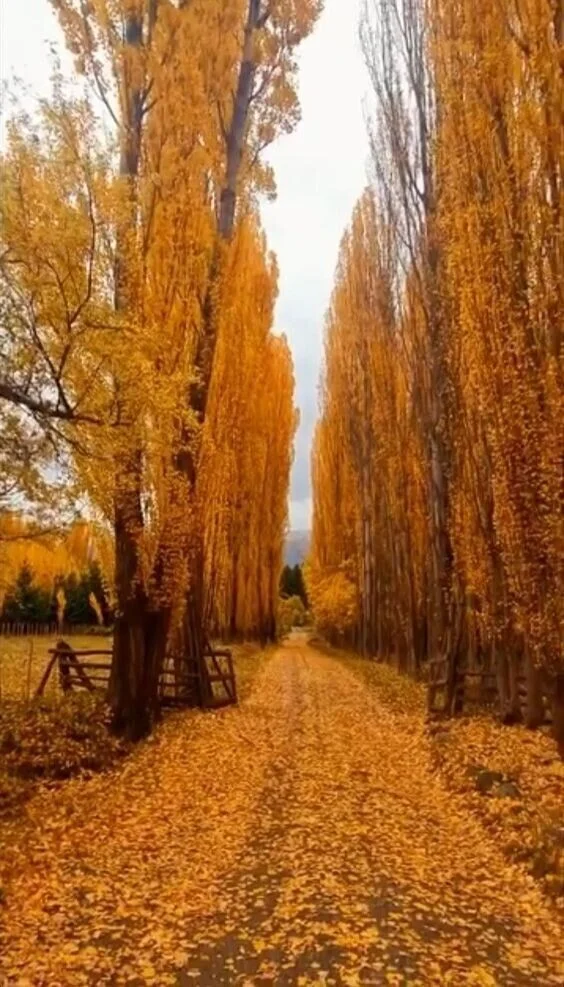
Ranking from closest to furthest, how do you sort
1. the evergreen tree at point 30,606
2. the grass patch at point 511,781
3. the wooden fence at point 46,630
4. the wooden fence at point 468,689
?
the grass patch at point 511,781 → the wooden fence at point 468,689 → the wooden fence at point 46,630 → the evergreen tree at point 30,606

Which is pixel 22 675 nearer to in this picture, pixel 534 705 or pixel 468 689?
pixel 468 689

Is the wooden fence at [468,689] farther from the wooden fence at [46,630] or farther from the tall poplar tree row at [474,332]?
the wooden fence at [46,630]

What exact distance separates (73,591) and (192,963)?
42.0 meters

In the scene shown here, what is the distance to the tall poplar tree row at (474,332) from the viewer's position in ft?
23.0

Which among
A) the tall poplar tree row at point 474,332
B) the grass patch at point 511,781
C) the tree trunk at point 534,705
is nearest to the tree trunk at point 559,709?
the tall poplar tree row at point 474,332

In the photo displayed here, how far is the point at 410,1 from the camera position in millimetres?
14977

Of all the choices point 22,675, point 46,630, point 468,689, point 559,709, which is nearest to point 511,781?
point 559,709

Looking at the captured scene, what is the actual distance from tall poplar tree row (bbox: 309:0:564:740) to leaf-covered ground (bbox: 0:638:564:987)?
2016mm

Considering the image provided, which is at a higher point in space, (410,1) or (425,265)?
(410,1)

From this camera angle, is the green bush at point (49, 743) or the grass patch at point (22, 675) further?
the grass patch at point (22, 675)

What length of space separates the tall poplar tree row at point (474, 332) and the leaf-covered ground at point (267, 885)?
202 centimetres

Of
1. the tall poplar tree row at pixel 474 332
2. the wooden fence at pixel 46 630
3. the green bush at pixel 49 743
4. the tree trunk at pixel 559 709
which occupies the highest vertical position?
the tall poplar tree row at pixel 474 332

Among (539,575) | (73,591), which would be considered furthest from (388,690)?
(73,591)

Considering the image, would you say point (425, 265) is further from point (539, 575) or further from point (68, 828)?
point (68, 828)
